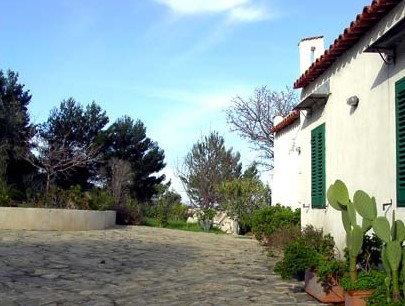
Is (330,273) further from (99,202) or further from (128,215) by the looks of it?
(128,215)

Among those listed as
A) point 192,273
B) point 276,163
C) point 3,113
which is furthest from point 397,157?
point 3,113

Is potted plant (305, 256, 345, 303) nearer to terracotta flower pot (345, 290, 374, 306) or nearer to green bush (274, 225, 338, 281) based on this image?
green bush (274, 225, 338, 281)

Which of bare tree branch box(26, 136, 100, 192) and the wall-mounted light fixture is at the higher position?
bare tree branch box(26, 136, 100, 192)

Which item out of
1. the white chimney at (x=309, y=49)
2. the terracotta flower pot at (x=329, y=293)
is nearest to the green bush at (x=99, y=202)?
the white chimney at (x=309, y=49)

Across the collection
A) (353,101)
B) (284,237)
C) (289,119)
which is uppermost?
(289,119)

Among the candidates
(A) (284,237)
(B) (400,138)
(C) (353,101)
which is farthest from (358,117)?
(A) (284,237)

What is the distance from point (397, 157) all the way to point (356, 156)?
1.64 meters

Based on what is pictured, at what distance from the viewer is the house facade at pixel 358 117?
6.59 metres

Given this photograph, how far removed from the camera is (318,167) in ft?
34.7

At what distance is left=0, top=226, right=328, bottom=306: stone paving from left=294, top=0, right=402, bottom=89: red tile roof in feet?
12.3

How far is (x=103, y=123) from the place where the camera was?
40219 millimetres

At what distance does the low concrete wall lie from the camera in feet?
57.2

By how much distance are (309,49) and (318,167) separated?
12.1 feet

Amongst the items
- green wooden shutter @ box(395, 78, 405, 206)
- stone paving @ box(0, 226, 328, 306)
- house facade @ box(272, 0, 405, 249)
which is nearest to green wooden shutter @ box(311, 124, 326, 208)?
house facade @ box(272, 0, 405, 249)
